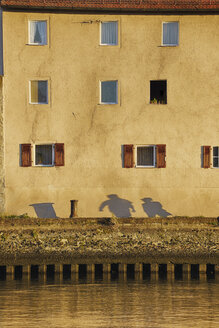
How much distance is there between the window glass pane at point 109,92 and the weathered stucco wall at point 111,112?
0.29 m

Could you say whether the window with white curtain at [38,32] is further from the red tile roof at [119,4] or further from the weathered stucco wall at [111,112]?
the red tile roof at [119,4]

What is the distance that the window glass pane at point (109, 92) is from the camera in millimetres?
44156

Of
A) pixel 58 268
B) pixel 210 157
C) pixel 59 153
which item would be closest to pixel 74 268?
pixel 58 268

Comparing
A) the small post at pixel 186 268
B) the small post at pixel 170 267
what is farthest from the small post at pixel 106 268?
the small post at pixel 186 268

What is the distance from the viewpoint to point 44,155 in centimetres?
4434

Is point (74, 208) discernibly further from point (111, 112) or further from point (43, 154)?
point (111, 112)

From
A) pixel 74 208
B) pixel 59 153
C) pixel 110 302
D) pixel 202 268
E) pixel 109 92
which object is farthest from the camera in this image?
pixel 109 92

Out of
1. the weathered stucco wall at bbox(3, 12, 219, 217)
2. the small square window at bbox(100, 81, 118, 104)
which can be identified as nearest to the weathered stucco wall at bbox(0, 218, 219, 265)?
the weathered stucco wall at bbox(3, 12, 219, 217)

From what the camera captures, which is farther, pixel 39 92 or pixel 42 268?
pixel 39 92

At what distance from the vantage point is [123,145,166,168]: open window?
43.8m

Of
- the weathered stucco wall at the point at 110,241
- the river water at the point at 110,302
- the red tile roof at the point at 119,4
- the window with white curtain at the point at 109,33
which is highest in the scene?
the red tile roof at the point at 119,4

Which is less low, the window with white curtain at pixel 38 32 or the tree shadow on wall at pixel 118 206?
the window with white curtain at pixel 38 32

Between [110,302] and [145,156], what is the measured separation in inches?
533

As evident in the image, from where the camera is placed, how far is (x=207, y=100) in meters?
43.9
